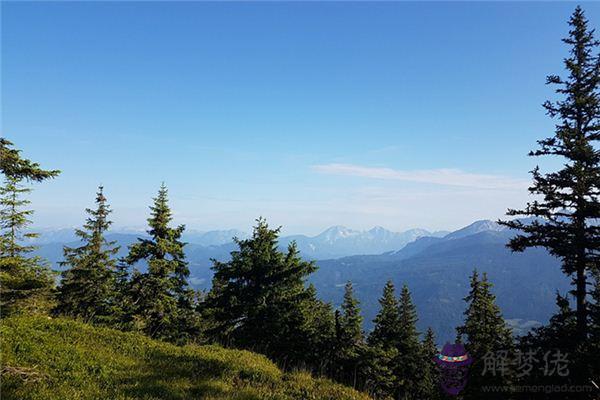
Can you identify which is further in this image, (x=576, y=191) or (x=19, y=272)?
(x=19, y=272)

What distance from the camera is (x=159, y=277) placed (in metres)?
27.7

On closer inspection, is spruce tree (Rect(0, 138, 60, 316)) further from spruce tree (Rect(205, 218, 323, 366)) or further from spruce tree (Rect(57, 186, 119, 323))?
spruce tree (Rect(205, 218, 323, 366))

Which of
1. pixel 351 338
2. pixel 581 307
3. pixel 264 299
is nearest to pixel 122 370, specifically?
pixel 264 299

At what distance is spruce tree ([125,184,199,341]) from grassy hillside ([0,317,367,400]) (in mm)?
14286

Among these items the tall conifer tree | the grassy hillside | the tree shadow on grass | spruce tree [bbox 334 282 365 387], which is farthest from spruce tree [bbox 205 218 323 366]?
the tall conifer tree

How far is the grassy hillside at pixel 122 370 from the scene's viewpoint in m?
7.92

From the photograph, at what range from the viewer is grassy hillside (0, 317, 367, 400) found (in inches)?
312

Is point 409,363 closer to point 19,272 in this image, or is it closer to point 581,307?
point 581,307

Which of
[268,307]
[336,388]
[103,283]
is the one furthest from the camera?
[103,283]

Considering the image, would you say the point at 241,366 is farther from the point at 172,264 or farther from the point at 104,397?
the point at 172,264

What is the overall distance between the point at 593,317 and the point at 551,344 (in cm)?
208

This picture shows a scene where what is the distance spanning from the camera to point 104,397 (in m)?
7.71

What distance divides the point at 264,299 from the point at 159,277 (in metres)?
9.15

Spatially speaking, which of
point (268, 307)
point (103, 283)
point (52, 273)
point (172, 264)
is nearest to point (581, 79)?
point (268, 307)
